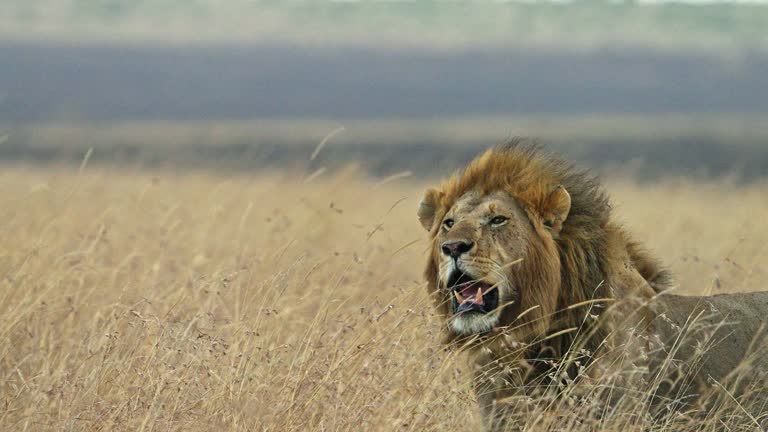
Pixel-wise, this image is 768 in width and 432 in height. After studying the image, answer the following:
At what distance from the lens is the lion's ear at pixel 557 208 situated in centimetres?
493

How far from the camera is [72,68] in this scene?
59594mm

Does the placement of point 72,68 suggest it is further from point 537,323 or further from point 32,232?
point 537,323

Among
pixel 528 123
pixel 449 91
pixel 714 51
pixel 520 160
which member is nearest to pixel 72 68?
pixel 449 91

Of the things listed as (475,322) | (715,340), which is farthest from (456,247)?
(715,340)

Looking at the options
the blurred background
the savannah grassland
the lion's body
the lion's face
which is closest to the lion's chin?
the lion's face

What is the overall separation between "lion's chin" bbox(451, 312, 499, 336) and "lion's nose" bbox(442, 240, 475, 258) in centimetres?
23

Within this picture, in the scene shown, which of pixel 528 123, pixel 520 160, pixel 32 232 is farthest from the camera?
pixel 528 123

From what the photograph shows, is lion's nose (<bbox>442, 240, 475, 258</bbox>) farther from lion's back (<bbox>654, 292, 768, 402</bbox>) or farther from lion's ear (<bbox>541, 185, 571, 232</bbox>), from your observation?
lion's back (<bbox>654, 292, 768, 402</bbox>)

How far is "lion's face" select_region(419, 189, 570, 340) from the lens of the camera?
4.80m

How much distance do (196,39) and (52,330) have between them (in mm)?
61849

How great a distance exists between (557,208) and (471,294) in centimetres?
46

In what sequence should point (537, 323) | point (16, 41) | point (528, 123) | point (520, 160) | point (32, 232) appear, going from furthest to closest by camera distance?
point (16, 41), point (528, 123), point (32, 232), point (520, 160), point (537, 323)

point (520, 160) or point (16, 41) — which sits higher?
point (520, 160)

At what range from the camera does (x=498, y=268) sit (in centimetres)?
482
